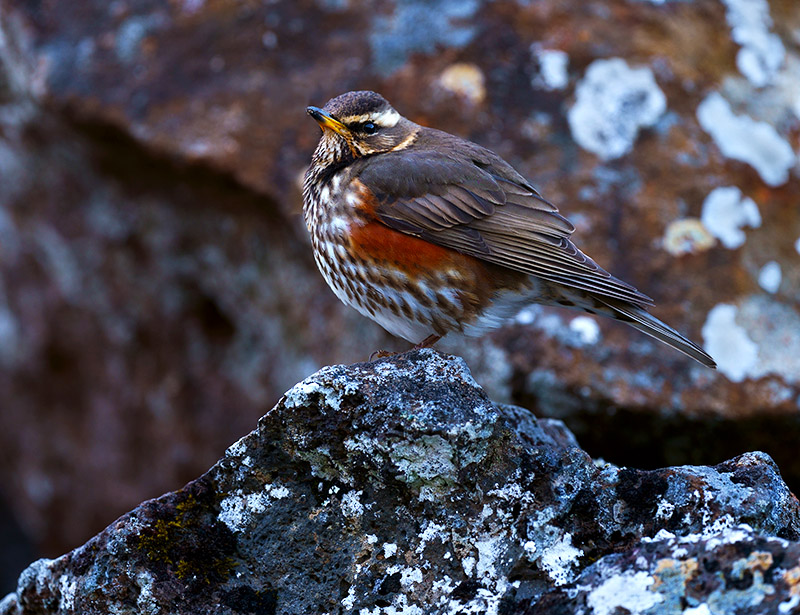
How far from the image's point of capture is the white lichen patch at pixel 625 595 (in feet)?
8.32

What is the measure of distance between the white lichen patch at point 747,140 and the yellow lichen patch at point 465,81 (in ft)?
4.56

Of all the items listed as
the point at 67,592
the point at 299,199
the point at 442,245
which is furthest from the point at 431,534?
the point at 299,199

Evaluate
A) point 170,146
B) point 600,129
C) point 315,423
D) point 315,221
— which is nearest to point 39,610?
point 315,423

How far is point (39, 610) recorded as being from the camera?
3.27 metres

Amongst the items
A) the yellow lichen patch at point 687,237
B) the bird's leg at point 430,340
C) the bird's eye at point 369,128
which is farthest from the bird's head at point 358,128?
the yellow lichen patch at point 687,237

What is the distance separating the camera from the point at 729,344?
16.9 ft

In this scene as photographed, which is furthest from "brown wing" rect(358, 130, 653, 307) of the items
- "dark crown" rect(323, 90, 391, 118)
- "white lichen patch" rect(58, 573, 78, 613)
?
"white lichen patch" rect(58, 573, 78, 613)

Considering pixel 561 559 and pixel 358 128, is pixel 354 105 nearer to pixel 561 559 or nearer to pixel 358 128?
pixel 358 128

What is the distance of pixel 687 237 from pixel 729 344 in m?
0.71

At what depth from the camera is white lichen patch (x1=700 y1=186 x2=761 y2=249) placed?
5.50 meters

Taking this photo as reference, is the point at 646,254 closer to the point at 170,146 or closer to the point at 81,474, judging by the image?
the point at 170,146

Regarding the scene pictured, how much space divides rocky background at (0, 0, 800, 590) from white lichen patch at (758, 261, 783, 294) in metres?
0.02

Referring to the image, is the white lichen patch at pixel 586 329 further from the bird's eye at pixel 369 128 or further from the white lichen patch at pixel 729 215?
the bird's eye at pixel 369 128

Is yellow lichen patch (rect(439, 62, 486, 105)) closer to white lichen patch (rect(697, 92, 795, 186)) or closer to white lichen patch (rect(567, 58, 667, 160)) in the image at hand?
white lichen patch (rect(567, 58, 667, 160))
